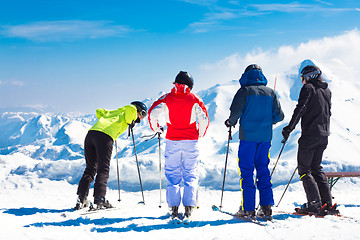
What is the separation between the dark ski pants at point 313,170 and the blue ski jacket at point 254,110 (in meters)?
0.81

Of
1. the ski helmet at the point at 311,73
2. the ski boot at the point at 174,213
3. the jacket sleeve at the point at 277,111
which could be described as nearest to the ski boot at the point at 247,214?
the ski boot at the point at 174,213

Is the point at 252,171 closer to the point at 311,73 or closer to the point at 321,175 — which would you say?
the point at 321,175

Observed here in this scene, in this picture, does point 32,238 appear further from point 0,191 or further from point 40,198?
point 0,191

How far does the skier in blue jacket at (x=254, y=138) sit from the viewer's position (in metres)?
3.97

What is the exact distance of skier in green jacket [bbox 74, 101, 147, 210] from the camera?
4.63 m

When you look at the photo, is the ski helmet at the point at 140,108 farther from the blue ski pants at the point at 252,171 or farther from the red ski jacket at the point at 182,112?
the blue ski pants at the point at 252,171

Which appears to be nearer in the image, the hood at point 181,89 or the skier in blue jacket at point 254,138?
the skier in blue jacket at point 254,138

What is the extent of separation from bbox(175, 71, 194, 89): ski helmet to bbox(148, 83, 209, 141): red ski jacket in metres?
0.08

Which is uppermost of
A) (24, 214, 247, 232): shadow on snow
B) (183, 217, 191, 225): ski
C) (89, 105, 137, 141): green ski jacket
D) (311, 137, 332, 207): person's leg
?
(89, 105, 137, 141): green ski jacket

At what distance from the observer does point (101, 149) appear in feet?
15.3

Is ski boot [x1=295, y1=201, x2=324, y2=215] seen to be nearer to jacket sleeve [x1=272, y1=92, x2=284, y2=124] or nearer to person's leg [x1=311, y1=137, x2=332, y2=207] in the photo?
person's leg [x1=311, y1=137, x2=332, y2=207]

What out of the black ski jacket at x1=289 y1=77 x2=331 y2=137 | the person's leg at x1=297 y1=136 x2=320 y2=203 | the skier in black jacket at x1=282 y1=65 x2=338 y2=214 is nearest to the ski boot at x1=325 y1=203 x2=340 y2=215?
the skier in black jacket at x1=282 y1=65 x2=338 y2=214

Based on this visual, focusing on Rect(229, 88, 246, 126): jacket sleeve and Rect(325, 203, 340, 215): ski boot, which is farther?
Rect(325, 203, 340, 215): ski boot

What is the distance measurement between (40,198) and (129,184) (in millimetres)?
4808
